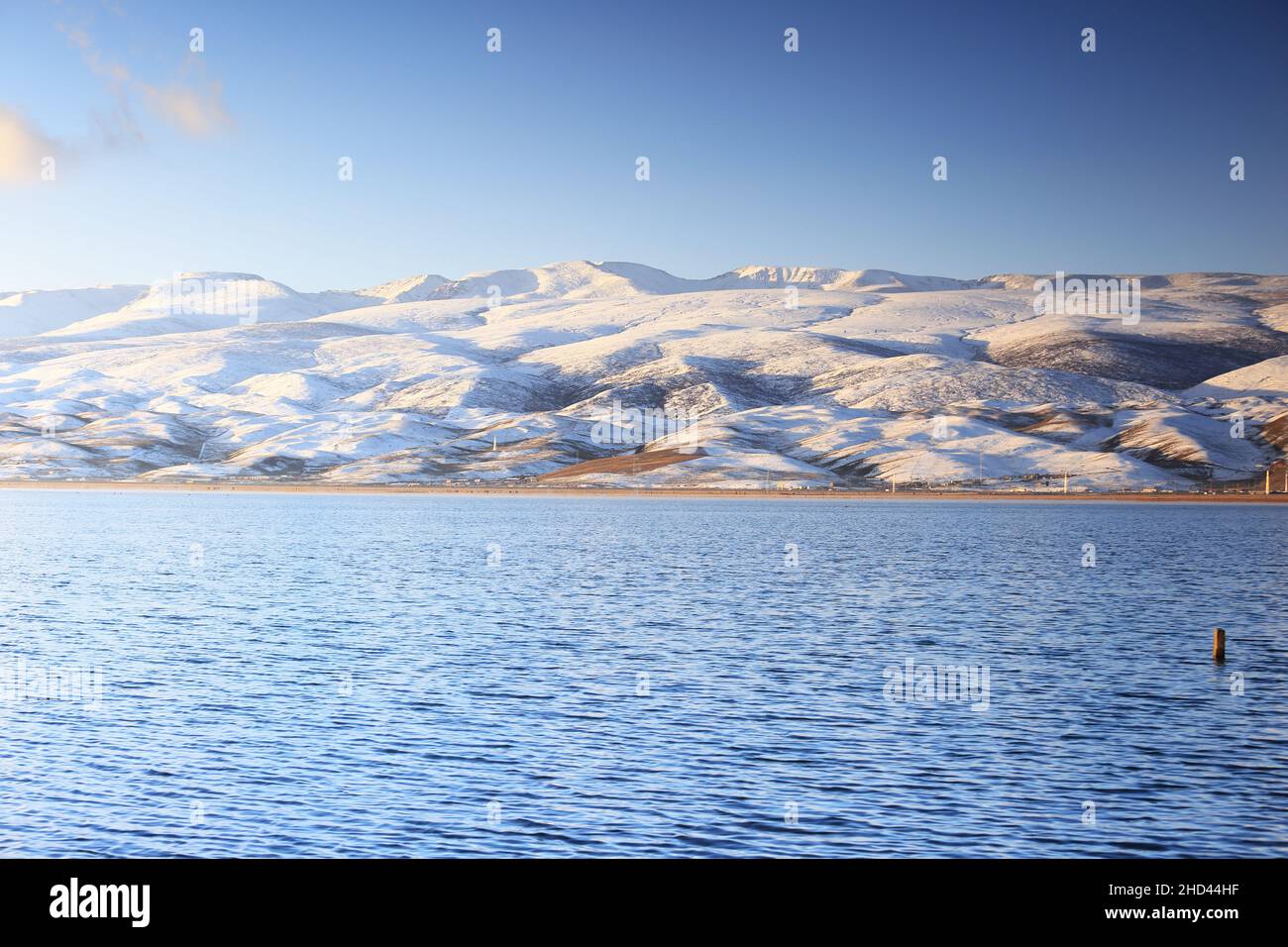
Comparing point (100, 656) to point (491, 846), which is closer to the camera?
point (491, 846)

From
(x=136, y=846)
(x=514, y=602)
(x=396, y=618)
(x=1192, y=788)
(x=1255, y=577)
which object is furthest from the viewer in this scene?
(x=1255, y=577)

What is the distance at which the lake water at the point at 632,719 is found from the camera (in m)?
30.4

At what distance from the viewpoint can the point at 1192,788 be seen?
34.9 m

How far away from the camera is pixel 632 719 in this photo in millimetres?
43469

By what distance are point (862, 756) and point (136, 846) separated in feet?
63.0

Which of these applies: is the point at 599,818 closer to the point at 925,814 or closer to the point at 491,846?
the point at 491,846

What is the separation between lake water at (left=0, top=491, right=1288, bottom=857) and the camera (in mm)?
30438

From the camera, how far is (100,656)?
57250 millimetres

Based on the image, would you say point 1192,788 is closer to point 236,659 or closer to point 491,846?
point 491,846
